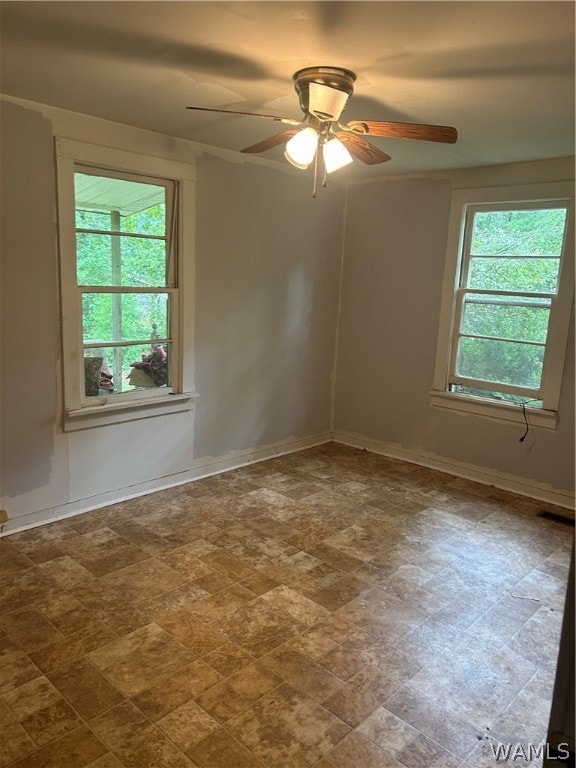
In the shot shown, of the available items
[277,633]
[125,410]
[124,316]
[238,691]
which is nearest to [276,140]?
[124,316]

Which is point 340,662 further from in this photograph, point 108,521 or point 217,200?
point 217,200

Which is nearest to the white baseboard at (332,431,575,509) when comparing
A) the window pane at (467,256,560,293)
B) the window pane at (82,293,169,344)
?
the window pane at (467,256,560,293)

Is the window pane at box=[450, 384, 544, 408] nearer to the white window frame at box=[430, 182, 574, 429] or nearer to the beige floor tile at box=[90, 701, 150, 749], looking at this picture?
the white window frame at box=[430, 182, 574, 429]

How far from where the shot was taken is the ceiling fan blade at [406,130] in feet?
7.20

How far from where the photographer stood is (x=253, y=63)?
2225 mm

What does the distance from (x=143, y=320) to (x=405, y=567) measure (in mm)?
2287

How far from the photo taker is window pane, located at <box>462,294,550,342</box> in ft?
12.9

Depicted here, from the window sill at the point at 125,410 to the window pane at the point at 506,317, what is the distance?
229 cm

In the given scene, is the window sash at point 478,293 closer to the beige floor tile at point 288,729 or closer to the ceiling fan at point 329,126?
the ceiling fan at point 329,126

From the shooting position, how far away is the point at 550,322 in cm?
386

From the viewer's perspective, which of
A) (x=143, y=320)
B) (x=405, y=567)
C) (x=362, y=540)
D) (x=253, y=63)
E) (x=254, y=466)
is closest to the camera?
(x=253, y=63)

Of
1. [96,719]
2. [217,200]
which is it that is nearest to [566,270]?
[217,200]

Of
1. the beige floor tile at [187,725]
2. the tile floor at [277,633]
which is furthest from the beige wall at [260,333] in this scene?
the beige floor tile at [187,725]

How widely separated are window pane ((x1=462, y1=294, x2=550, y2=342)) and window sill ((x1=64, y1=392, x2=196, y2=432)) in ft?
7.53
